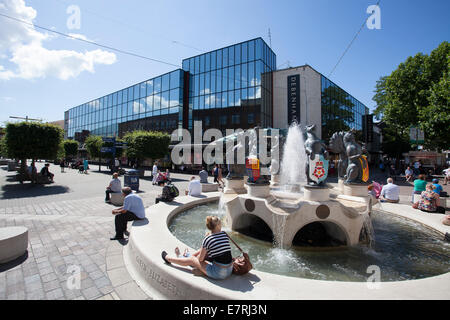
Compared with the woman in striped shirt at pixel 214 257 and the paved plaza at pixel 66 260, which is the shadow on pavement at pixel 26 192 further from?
the woman in striped shirt at pixel 214 257

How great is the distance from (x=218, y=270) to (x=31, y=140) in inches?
689

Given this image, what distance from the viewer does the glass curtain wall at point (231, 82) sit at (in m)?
28.3

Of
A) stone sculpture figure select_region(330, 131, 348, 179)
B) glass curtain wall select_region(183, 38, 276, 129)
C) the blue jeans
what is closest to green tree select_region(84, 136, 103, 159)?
glass curtain wall select_region(183, 38, 276, 129)

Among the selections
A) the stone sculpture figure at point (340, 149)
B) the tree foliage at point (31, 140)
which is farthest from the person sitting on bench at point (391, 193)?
the tree foliage at point (31, 140)

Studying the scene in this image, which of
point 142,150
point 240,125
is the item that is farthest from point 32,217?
point 240,125

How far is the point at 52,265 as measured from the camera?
3.79 m

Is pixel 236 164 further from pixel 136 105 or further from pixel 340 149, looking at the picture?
pixel 136 105

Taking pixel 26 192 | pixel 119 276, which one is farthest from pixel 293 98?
pixel 119 276

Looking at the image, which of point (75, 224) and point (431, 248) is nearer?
point (431, 248)

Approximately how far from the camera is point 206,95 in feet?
108

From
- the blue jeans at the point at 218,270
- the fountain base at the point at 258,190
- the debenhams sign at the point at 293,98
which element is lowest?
the blue jeans at the point at 218,270

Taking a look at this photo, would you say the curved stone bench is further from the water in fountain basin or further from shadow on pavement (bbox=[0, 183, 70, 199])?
shadow on pavement (bbox=[0, 183, 70, 199])

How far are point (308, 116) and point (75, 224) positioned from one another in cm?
2729
